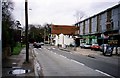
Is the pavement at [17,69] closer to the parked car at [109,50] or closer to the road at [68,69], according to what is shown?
the road at [68,69]

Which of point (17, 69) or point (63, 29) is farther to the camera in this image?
point (63, 29)

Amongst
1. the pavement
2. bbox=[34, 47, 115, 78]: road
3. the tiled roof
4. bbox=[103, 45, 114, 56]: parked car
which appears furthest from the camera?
the tiled roof

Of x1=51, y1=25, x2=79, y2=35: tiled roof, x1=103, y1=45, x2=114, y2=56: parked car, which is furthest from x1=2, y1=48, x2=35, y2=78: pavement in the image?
x1=51, y1=25, x2=79, y2=35: tiled roof

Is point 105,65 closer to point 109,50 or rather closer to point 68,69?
point 68,69

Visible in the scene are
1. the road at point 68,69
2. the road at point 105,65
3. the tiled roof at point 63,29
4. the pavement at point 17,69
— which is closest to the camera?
the pavement at point 17,69

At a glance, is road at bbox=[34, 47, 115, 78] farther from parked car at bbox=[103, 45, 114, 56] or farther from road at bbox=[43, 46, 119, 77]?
parked car at bbox=[103, 45, 114, 56]

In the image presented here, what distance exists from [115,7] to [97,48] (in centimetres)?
1050

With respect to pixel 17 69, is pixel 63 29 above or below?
above

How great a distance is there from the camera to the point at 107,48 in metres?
38.1

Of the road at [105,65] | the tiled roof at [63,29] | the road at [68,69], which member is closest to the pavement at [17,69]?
the road at [68,69]

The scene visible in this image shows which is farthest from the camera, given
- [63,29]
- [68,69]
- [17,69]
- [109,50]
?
[63,29]

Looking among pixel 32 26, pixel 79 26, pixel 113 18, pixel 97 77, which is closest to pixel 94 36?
pixel 113 18

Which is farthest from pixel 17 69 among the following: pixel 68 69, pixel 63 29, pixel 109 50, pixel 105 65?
pixel 63 29

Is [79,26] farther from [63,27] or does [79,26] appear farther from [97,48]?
[97,48]
